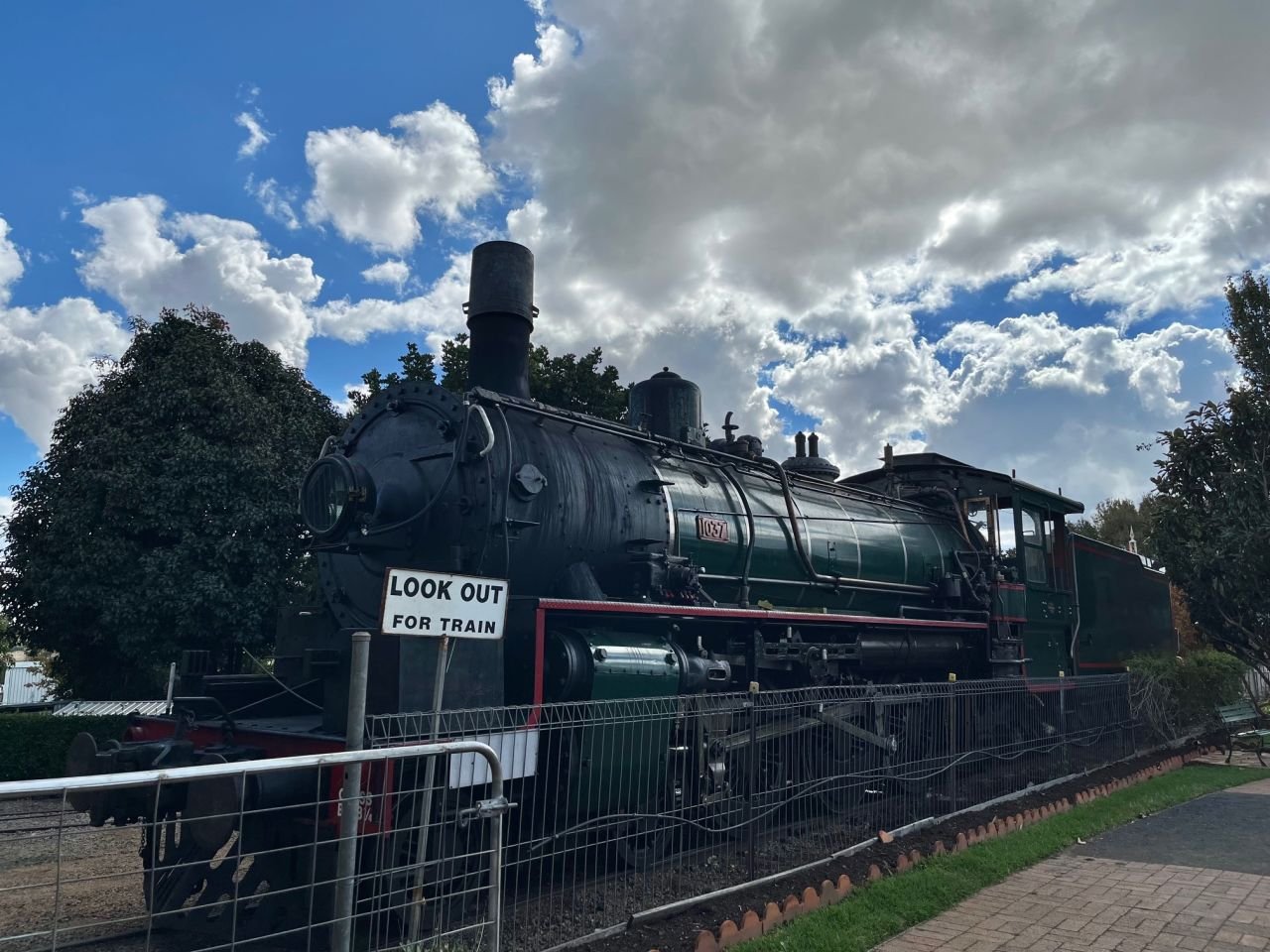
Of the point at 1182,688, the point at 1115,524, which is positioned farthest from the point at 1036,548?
the point at 1115,524

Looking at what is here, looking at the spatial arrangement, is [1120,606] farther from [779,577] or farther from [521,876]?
[521,876]

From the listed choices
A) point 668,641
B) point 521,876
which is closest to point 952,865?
point 668,641

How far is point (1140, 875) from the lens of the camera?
6602 mm

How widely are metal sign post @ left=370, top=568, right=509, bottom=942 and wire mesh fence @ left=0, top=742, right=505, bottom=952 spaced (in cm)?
3

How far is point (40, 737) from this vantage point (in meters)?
12.2

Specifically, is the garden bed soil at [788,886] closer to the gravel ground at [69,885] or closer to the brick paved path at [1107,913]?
the brick paved path at [1107,913]

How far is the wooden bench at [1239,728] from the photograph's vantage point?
1345cm

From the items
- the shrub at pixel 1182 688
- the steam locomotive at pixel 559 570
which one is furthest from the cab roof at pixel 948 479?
the shrub at pixel 1182 688

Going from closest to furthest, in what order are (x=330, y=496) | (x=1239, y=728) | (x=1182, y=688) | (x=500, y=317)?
1. (x=330, y=496)
2. (x=500, y=317)
3. (x=1182, y=688)
4. (x=1239, y=728)

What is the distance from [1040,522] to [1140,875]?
6.51 meters

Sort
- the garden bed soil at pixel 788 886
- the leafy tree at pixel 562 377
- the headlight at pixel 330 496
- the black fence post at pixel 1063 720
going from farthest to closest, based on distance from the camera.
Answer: the leafy tree at pixel 562 377, the black fence post at pixel 1063 720, the headlight at pixel 330 496, the garden bed soil at pixel 788 886

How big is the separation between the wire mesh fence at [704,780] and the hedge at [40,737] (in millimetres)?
9329

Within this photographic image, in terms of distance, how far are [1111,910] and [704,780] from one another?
267 cm

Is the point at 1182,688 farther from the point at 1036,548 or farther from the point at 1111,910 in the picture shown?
the point at 1111,910
